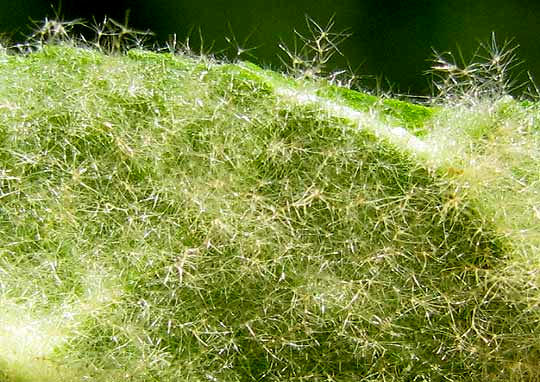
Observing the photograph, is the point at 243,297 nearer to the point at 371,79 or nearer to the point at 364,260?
the point at 364,260

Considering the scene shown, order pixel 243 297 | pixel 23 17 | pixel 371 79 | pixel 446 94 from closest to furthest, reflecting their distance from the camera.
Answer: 1. pixel 243 297
2. pixel 446 94
3. pixel 371 79
4. pixel 23 17

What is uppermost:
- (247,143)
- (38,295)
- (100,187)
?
(247,143)

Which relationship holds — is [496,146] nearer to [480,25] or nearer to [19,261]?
[480,25]

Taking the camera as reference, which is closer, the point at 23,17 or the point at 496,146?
the point at 496,146

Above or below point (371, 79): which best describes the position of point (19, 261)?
below

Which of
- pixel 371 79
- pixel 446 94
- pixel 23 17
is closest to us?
pixel 446 94

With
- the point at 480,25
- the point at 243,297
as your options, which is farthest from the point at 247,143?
the point at 480,25
